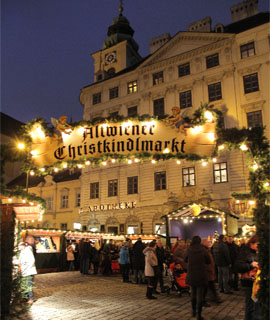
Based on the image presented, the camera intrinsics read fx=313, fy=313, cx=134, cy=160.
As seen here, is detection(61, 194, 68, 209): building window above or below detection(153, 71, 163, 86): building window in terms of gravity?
below

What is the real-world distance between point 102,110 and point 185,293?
85.5 feet

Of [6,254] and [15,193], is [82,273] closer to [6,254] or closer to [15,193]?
[15,193]

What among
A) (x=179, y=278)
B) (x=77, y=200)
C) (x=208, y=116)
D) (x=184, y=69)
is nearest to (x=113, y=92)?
(x=184, y=69)

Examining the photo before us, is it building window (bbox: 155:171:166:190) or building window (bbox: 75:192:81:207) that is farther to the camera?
building window (bbox: 75:192:81:207)

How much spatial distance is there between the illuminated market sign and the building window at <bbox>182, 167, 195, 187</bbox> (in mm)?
19183

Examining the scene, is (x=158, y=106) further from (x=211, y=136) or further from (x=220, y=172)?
(x=211, y=136)

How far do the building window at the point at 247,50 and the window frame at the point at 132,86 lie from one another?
35.2 feet

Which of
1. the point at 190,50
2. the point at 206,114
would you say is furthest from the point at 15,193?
the point at 190,50

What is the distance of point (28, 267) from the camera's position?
8.69 metres

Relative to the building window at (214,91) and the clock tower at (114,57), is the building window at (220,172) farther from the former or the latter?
the clock tower at (114,57)

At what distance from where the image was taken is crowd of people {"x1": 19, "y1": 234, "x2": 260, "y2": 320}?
19.8 feet

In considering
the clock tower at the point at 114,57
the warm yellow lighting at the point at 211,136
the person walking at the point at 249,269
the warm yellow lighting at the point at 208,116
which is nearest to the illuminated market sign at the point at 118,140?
the warm yellow lighting at the point at 211,136

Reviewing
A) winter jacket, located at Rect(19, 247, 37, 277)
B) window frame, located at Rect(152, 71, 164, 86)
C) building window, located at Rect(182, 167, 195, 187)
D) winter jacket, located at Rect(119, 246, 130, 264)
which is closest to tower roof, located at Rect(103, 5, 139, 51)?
window frame, located at Rect(152, 71, 164, 86)

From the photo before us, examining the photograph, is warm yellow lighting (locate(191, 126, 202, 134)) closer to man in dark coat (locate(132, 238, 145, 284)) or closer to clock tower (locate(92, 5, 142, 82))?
man in dark coat (locate(132, 238, 145, 284))
